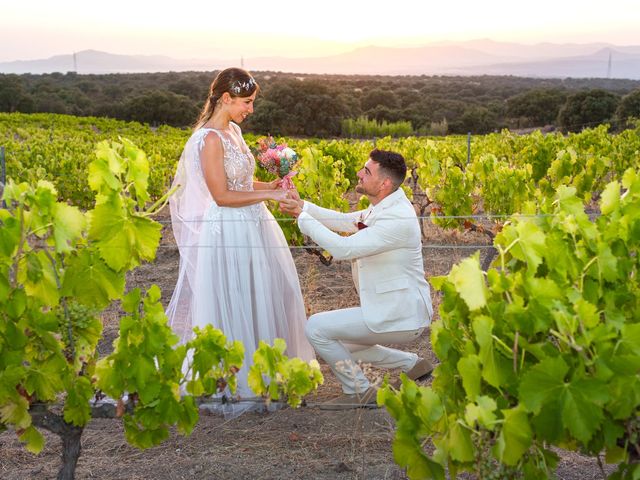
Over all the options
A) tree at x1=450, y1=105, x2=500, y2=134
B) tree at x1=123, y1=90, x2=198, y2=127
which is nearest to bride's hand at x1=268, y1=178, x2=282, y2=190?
tree at x1=450, y1=105, x2=500, y2=134

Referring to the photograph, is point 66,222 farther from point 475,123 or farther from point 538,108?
point 538,108

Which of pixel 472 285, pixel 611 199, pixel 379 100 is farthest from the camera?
pixel 379 100

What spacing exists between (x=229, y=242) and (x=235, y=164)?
400mm

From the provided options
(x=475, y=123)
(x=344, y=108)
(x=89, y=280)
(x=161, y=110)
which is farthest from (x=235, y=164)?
(x=161, y=110)

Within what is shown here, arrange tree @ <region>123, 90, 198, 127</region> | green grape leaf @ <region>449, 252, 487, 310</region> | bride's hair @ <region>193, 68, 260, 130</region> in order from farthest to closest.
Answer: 1. tree @ <region>123, 90, 198, 127</region>
2. bride's hair @ <region>193, 68, 260, 130</region>
3. green grape leaf @ <region>449, 252, 487, 310</region>

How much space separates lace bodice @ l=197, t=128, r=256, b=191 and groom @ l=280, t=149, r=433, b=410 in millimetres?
343

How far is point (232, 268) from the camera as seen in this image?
12.9 ft

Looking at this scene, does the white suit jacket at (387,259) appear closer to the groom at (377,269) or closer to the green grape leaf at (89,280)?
the groom at (377,269)

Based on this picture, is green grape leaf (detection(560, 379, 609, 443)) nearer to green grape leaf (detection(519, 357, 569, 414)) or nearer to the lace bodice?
green grape leaf (detection(519, 357, 569, 414))

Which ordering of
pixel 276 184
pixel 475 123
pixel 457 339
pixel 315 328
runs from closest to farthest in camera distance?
pixel 457 339 < pixel 315 328 < pixel 276 184 < pixel 475 123

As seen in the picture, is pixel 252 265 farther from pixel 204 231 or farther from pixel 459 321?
pixel 459 321

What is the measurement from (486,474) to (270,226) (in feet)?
7.33

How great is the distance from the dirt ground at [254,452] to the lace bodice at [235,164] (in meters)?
1.13

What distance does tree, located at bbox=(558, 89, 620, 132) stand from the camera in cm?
3762
